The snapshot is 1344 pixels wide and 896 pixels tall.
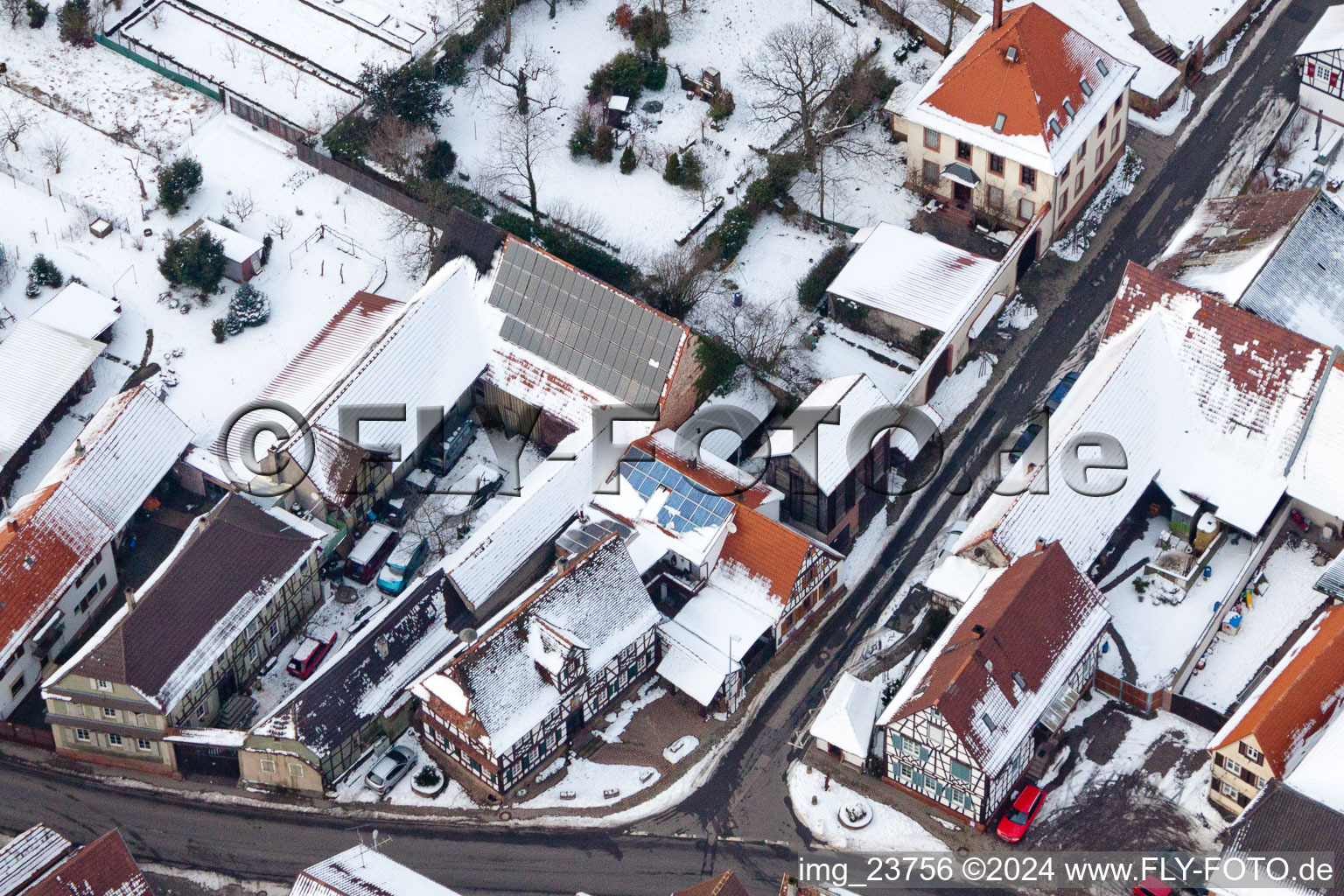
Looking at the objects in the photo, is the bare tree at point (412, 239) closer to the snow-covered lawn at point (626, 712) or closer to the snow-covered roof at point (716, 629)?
the snow-covered roof at point (716, 629)

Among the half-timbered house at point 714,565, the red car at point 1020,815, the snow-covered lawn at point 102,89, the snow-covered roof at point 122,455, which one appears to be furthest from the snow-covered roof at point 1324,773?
the snow-covered lawn at point 102,89

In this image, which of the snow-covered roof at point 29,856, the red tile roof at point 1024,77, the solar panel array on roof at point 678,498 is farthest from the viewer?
the red tile roof at point 1024,77

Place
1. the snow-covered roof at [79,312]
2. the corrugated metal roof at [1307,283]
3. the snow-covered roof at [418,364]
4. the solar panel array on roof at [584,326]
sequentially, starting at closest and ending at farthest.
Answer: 1. the solar panel array on roof at [584,326]
2. the snow-covered roof at [418,364]
3. the corrugated metal roof at [1307,283]
4. the snow-covered roof at [79,312]

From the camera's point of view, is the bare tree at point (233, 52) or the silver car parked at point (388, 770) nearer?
the silver car parked at point (388, 770)

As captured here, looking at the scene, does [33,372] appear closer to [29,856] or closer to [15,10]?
[29,856]

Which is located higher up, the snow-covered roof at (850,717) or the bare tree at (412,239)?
the bare tree at (412,239)

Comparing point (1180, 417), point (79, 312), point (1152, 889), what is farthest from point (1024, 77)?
point (79, 312)

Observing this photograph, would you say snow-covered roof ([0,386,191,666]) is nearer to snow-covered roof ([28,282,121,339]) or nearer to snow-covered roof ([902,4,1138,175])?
snow-covered roof ([28,282,121,339])

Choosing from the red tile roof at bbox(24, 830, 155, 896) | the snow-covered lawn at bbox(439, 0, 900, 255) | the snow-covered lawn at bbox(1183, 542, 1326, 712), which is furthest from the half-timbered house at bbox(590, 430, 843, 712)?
the red tile roof at bbox(24, 830, 155, 896)
